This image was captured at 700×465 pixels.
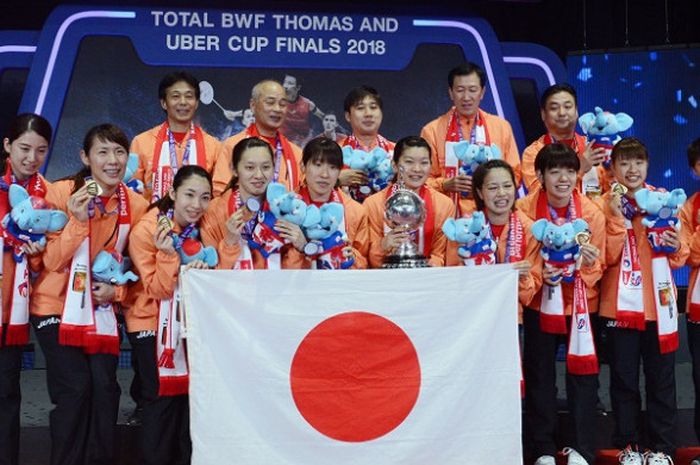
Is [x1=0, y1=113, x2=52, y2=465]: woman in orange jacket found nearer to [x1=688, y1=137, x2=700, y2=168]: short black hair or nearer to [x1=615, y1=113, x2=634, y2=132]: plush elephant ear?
[x1=615, y1=113, x2=634, y2=132]: plush elephant ear

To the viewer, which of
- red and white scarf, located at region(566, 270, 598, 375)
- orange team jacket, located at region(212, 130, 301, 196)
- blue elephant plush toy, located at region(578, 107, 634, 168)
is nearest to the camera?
red and white scarf, located at region(566, 270, 598, 375)

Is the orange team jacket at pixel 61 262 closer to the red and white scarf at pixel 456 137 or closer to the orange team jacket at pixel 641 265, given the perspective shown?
the red and white scarf at pixel 456 137

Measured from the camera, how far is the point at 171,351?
4.38 metres

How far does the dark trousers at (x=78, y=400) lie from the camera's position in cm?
440

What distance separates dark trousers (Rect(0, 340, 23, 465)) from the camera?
14.4ft

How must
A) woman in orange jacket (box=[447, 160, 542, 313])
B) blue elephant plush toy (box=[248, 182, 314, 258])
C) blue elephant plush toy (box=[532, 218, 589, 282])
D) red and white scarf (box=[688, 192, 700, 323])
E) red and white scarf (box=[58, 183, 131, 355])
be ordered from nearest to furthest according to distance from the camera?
blue elephant plush toy (box=[248, 182, 314, 258]) → red and white scarf (box=[58, 183, 131, 355]) → blue elephant plush toy (box=[532, 218, 589, 282]) → woman in orange jacket (box=[447, 160, 542, 313]) → red and white scarf (box=[688, 192, 700, 323])

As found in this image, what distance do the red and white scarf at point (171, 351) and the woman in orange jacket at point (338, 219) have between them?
0.54 metres

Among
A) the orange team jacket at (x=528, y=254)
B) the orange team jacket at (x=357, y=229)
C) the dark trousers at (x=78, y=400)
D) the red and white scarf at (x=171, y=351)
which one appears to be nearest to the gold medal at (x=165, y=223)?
the red and white scarf at (x=171, y=351)

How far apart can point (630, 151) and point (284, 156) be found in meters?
1.79

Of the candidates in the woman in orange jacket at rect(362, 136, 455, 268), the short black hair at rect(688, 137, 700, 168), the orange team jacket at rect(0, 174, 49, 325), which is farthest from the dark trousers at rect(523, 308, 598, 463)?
the orange team jacket at rect(0, 174, 49, 325)

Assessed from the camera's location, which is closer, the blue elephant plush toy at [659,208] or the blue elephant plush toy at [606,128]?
the blue elephant plush toy at [659,208]

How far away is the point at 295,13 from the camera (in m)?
6.59

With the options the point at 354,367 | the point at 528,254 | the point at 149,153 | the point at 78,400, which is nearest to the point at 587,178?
the point at 528,254

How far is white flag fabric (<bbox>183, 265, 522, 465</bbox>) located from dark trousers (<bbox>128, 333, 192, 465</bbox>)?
48cm
